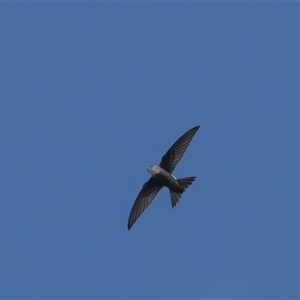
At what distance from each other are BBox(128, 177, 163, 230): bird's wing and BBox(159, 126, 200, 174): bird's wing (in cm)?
54

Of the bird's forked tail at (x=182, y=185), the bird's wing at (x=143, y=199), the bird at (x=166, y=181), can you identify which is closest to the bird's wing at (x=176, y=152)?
the bird at (x=166, y=181)

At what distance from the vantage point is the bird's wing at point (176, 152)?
15.1m

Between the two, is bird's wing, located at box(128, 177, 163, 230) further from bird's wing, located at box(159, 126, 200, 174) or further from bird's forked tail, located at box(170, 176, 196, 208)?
bird's forked tail, located at box(170, 176, 196, 208)

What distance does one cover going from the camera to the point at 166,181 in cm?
1482

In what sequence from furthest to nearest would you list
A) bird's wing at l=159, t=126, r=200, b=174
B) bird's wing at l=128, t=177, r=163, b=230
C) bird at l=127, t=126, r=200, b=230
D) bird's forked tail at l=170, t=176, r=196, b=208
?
bird's wing at l=128, t=177, r=163, b=230 < bird's wing at l=159, t=126, r=200, b=174 < bird at l=127, t=126, r=200, b=230 < bird's forked tail at l=170, t=176, r=196, b=208

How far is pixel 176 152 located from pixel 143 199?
4.07 feet

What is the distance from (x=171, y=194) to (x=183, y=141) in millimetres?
1192

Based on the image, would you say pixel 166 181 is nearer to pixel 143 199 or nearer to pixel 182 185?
pixel 182 185

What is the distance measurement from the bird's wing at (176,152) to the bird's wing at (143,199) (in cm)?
54

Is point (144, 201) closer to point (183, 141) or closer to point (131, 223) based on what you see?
point (131, 223)

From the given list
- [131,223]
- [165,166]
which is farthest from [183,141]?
[131,223]

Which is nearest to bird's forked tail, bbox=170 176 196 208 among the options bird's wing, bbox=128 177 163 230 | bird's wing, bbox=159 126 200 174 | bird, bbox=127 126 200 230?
bird, bbox=127 126 200 230

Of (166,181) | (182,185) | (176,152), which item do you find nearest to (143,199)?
(166,181)

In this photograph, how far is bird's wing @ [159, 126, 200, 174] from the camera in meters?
15.1
